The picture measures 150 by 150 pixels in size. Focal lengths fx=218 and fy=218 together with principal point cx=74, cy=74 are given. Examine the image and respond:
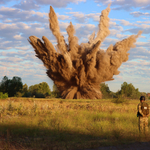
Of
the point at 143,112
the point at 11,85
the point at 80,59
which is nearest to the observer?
the point at 143,112

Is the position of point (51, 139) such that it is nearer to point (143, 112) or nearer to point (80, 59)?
point (143, 112)

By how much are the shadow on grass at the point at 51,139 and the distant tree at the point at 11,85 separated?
3686 cm

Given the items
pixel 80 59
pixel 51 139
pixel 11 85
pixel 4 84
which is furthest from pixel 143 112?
pixel 4 84

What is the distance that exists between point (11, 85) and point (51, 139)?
1565 inches

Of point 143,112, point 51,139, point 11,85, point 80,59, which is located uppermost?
point 80,59

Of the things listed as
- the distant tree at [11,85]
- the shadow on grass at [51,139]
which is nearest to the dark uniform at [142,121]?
the shadow on grass at [51,139]

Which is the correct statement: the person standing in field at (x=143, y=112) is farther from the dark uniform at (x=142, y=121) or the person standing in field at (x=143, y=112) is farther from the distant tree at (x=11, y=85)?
the distant tree at (x=11, y=85)

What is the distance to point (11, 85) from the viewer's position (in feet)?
149

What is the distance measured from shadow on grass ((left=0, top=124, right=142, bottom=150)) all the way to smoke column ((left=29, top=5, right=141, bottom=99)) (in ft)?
77.0

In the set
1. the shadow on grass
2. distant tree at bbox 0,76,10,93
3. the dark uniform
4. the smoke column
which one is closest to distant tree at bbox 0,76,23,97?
distant tree at bbox 0,76,10,93

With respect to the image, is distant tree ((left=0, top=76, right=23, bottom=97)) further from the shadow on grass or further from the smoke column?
the shadow on grass

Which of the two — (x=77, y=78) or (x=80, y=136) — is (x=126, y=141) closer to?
(x=80, y=136)

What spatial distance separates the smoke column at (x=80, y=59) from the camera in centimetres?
3269

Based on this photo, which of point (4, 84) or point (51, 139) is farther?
point (4, 84)
